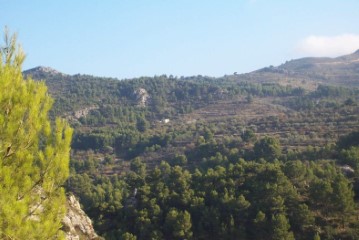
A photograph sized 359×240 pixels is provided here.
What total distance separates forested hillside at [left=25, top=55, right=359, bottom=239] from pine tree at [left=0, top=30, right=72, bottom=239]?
96.0ft

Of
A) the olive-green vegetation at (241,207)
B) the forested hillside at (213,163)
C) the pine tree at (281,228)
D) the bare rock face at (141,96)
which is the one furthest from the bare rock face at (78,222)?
the bare rock face at (141,96)

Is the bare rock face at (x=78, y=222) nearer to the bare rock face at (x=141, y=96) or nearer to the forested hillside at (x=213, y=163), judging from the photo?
the forested hillside at (x=213, y=163)

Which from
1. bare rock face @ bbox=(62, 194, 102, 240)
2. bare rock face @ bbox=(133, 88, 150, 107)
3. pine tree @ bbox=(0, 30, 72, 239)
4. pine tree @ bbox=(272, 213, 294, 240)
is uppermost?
pine tree @ bbox=(0, 30, 72, 239)

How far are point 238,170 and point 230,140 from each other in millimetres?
41318

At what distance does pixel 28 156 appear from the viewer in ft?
31.1

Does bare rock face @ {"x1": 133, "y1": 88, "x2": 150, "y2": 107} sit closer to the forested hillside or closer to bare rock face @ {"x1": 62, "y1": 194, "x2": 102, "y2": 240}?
the forested hillside

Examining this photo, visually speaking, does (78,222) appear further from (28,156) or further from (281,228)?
(28,156)

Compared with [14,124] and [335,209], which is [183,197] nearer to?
[335,209]

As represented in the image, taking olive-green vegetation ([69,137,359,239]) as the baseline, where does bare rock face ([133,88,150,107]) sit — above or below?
above

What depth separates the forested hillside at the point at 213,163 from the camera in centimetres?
3959

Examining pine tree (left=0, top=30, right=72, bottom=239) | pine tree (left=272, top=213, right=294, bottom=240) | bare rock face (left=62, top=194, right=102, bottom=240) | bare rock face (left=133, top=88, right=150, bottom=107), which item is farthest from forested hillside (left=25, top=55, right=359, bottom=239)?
pine tree (left=0, top=30, right=72, bottom=239)

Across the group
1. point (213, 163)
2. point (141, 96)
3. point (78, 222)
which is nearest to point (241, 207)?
point (78, 222)

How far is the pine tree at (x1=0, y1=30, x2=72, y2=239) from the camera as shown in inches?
349

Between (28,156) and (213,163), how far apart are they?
225 ft
